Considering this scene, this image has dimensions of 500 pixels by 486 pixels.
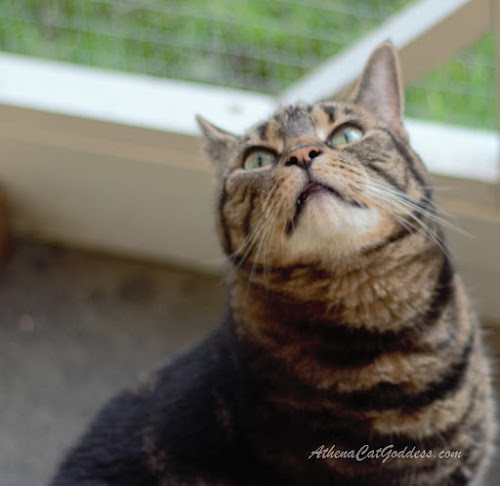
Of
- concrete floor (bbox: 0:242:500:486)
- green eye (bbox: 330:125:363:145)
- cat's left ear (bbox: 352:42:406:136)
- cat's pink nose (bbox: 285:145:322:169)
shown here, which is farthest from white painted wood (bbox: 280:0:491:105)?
concrete floor (bbox: 0:242:500:486)

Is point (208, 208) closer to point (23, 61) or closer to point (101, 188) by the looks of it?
point (101, 188)

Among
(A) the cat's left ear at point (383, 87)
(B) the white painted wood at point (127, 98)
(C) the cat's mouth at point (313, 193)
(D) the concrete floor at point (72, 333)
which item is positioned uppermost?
(B) the white painted wood at point (127, 98)

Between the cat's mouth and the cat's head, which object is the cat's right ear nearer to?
the cat's head

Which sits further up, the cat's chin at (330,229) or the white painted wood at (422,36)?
the white painted wood at (422,36)

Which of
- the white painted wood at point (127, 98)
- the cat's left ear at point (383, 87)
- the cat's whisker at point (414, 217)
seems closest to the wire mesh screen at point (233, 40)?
the white painted wood at point (127, 98)

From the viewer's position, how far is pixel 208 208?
1.72m

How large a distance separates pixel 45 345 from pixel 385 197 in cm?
104

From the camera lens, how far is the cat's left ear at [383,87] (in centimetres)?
114

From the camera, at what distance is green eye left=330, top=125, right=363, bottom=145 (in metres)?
1.09

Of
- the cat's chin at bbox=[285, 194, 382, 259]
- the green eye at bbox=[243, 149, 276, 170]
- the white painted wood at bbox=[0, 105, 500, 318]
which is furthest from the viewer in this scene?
the white painted wood at bbox=[0, 105, 500, 318]

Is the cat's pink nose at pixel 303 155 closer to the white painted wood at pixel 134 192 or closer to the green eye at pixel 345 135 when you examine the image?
the green eye at pixel 345 135

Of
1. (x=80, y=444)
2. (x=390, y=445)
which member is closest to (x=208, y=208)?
(x=80, y=444)

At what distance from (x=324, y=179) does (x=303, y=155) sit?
0.15 feet

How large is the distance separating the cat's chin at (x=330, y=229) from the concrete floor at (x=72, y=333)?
764 mm
